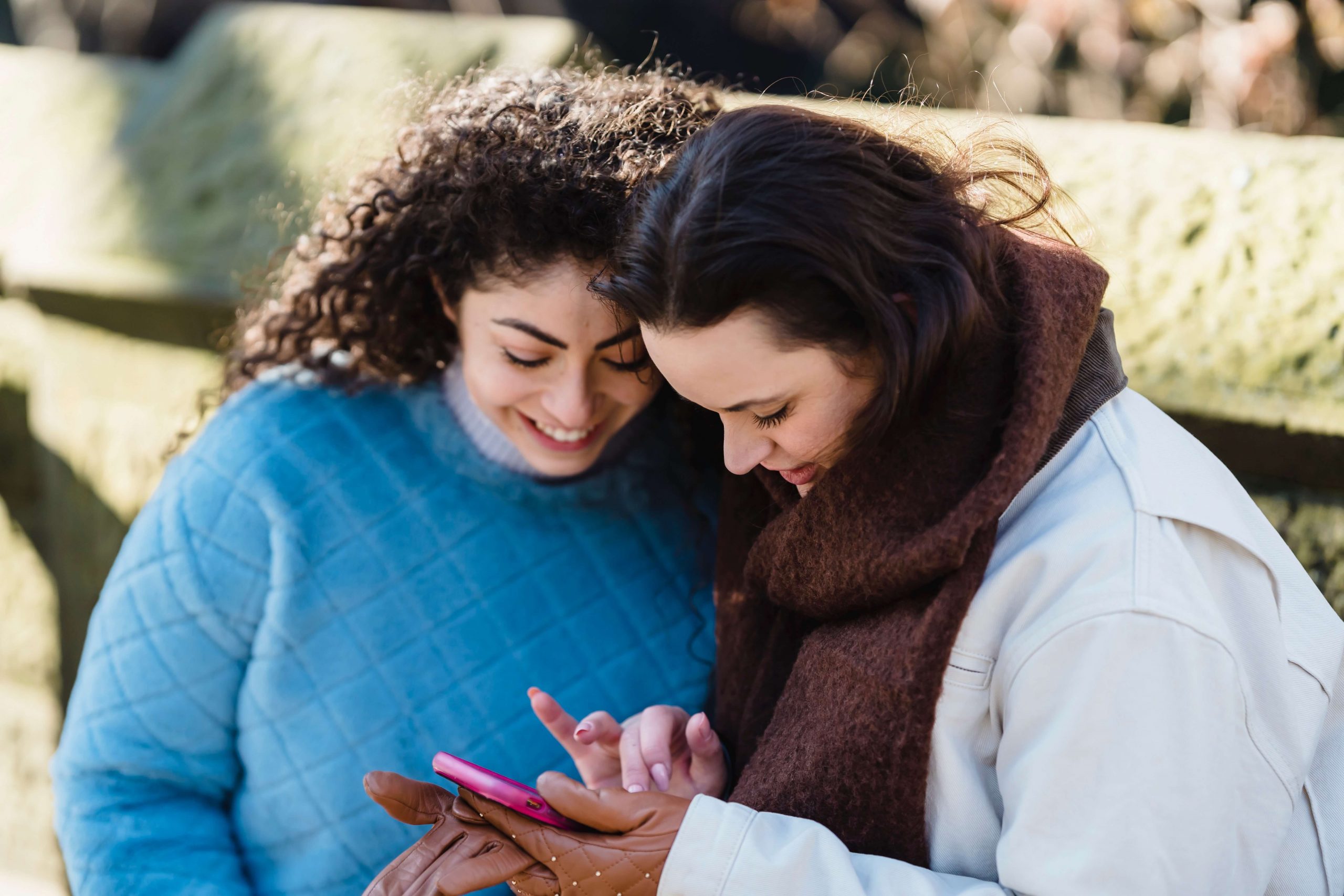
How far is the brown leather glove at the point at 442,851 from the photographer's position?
→ 113cm

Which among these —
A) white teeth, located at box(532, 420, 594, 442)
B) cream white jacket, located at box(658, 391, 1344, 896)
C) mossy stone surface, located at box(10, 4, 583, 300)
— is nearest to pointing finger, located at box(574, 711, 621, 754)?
cream white jacket, located at box(658, 391, 1344, 896)

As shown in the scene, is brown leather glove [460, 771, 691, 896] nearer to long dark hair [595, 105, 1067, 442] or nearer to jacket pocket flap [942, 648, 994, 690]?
jacket pocket flap [942, 648, 994, 690]

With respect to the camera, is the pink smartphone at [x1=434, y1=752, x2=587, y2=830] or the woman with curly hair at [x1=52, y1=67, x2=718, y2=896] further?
the woman with curly hair at [x1=52, y1=67, x2=718, y2=896]

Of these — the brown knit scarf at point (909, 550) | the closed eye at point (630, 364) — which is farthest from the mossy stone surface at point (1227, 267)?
the closed eye at point (630, 364)

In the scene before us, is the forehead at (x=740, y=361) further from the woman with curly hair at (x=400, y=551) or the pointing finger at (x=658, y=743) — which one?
the pointing finger at (x=658, y=743)

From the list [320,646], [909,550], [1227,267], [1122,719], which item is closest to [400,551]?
[320,646]

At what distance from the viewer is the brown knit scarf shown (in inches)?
39.6

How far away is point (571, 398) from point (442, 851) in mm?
552

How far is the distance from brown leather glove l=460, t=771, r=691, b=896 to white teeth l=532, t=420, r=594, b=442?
491 mm

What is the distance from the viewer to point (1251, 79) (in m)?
2.25

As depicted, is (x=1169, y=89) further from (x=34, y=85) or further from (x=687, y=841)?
(x=34, y=85)

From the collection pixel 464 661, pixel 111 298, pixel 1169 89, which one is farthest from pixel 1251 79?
pixel 111 298

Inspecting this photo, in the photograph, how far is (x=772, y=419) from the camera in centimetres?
108

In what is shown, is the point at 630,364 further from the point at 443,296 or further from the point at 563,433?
the point at 443,296
